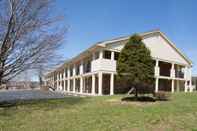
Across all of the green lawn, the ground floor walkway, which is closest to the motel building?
the ground floor walkway

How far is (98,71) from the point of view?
23.7 m

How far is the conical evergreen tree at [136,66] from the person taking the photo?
14.1 meters

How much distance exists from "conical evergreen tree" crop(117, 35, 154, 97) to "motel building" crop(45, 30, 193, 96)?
685cm

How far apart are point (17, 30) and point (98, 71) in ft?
37.4

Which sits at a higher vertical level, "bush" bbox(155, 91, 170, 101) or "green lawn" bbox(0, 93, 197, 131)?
"bush" bbox(155, 91, 170, 101)

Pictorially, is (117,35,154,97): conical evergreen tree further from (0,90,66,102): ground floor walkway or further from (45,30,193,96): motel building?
(0,90,66,102): ground floor walkway

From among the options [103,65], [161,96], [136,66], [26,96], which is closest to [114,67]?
[103,65]

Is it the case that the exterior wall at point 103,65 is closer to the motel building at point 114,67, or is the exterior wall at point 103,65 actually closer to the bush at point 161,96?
the motel building at point 114,67

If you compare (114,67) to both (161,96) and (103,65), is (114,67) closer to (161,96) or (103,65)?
(103,65)

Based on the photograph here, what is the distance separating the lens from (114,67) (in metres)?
24.0

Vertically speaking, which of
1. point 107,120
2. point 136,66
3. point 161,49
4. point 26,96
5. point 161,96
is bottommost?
point 26,96

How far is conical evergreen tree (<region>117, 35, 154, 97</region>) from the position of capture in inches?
557

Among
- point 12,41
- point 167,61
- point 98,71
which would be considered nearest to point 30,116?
point 12,41

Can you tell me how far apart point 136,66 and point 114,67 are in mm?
9772
